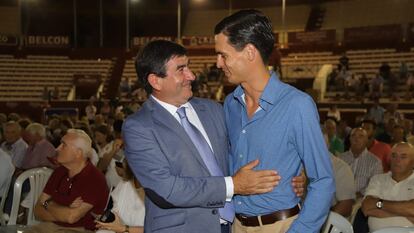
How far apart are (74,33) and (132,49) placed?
15.0ft

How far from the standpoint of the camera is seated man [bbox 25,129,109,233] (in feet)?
14.6

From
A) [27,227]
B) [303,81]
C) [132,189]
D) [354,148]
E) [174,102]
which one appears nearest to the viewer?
[174,102]

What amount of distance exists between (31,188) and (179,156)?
11.8 feet

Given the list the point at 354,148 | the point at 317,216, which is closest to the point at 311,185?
the point at 317,216

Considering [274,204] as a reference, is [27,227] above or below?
below

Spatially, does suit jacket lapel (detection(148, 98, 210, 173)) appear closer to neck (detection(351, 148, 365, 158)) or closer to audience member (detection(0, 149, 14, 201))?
audience member (detection(0, 149, 14, 201))

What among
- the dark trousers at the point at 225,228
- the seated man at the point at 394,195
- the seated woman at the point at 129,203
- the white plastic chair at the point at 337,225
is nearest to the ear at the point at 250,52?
the dark trousers at the point at 225,228

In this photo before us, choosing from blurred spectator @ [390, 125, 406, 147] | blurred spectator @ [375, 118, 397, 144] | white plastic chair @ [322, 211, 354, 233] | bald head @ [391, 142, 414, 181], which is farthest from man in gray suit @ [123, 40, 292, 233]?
blurred spectator @ [375, 118, 397, 144]

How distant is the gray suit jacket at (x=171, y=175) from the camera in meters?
2.35

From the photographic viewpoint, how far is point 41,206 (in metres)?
4.58

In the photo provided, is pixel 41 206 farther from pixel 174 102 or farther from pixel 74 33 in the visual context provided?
pixel 74 33

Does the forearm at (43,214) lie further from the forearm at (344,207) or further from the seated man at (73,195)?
→ the forearm at (344,207)

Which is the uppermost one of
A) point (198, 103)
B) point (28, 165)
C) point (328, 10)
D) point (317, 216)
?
point (328, 10)

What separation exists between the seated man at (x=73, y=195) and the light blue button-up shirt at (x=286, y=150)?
2.20m
